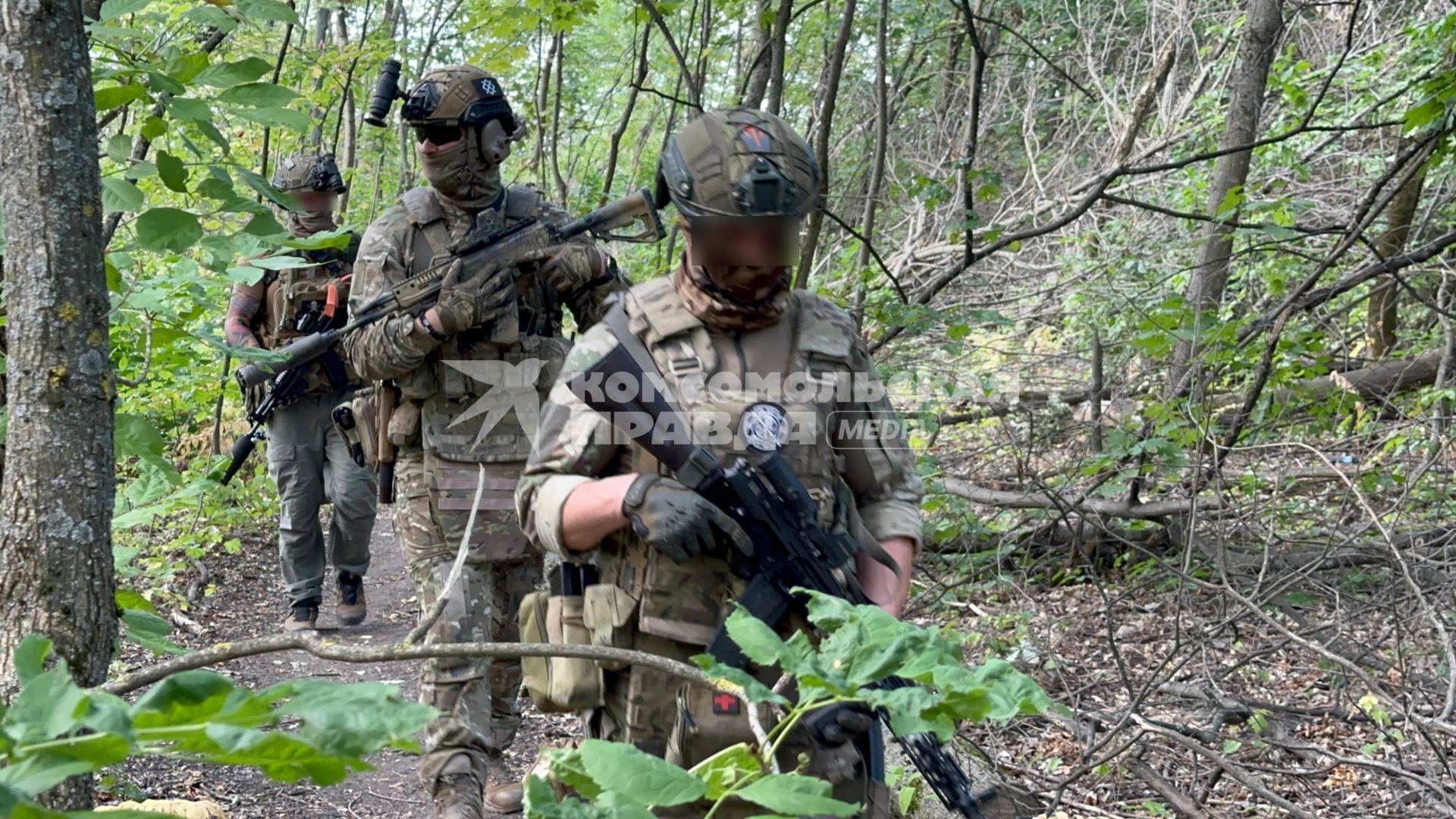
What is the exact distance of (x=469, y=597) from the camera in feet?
13.2

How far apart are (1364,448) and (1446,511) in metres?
0.47

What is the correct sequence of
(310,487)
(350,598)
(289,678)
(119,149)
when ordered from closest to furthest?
(119,149)
(289,678)
(310,487)
(350,598)

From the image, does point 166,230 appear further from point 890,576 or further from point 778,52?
point 778,52

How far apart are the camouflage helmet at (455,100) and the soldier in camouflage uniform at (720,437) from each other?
1.78m

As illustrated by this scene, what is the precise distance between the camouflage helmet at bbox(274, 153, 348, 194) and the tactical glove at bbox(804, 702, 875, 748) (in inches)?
179

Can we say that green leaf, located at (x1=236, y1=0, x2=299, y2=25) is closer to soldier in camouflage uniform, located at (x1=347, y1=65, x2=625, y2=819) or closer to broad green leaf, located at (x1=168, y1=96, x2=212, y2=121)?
broad green leaf, located at (x1=168, y1=96, x2=212, y2=121)

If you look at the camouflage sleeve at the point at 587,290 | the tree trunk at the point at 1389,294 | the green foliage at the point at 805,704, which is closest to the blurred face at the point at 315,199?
the camouflage sleeve at the point at 587,290

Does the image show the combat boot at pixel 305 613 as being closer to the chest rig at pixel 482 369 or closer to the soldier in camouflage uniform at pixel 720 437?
the chest rig at pixel 482 369

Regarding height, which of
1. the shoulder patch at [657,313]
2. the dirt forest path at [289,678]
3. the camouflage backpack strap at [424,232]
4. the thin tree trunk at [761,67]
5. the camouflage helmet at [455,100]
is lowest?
the dirt forest path at [289,678]

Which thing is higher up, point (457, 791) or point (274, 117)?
point (274, 117)

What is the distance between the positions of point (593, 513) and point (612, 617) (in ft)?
0.84

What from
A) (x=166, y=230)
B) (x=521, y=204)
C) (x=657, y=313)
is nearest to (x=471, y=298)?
(x=521, y=204)

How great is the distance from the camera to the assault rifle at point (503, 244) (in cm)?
419

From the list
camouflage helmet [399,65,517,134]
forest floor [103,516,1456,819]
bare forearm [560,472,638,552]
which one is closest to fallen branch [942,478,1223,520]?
forest floor [103,516,1456,819]
